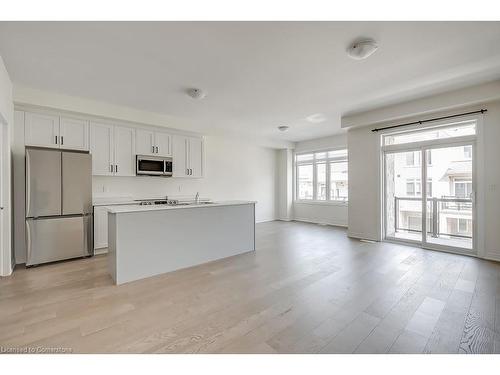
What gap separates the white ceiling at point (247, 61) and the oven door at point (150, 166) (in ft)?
3.35

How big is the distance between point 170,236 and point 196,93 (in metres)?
2.17

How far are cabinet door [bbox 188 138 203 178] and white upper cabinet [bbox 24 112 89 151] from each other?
6.60 feet

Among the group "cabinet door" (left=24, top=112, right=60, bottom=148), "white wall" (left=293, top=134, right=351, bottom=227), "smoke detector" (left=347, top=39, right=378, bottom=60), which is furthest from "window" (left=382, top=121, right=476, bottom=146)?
"cabinet door" (left=24, top=112, right=60, bottom=148)

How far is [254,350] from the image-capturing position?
1641mm

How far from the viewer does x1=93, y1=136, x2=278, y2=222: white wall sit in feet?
15.9

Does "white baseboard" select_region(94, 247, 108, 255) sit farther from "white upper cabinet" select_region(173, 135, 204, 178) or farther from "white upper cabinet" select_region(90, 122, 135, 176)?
"white upper cabinet" select_region(173, 135, 204, 178)

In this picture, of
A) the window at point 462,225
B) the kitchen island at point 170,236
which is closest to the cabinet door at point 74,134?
the kitchen island at point 170,236

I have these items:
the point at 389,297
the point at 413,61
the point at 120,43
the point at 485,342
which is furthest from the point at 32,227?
the point at 413,61

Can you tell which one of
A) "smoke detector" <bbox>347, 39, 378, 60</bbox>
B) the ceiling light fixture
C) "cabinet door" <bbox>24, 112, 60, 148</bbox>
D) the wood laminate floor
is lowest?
the wood laminate floor

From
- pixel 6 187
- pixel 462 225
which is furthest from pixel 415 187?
pixel 6 187

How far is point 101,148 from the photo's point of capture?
426cm

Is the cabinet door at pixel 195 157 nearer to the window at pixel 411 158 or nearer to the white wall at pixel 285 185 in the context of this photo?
the white wall at pixel 285 185

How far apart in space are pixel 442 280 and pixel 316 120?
3.69 m
